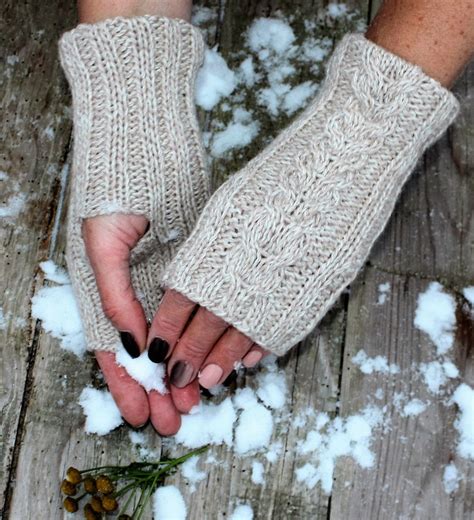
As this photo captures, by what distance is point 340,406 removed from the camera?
1.19 metres

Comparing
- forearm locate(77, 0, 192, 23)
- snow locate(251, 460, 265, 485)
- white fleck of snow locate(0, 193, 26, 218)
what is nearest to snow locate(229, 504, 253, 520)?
snow locate(251, 460, 265, 485)

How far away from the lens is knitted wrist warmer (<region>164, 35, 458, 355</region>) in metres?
1.03

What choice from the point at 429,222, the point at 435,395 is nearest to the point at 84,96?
the point at 429,222

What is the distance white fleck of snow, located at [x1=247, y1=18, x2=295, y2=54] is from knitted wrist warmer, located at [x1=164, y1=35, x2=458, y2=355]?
0.26m

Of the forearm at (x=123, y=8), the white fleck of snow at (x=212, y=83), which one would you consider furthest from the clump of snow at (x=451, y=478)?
the forearm at (x=123, y=8)

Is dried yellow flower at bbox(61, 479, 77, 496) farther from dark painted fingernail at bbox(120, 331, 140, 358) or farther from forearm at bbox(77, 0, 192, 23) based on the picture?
forearm at bbox(77, 0, 192, 23)

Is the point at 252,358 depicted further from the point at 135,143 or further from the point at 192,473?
the point at 135,143

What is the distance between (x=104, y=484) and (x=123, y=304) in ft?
0.88

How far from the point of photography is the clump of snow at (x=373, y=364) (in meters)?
1.20

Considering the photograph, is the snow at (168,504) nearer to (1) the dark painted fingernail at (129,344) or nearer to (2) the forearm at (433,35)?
(1) the dark painted fingernail at (129,344)

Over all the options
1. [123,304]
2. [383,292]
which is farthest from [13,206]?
[383,292]

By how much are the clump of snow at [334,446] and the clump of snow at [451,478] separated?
12cm

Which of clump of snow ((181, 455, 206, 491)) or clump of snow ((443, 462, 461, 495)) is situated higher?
clump of snow ((443, 462, 461, 495))

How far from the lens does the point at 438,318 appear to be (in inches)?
48.1
